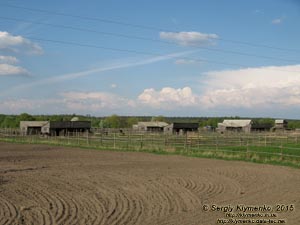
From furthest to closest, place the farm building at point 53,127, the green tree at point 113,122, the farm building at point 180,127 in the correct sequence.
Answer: the green tree at point 113,122, the farm building at point 180,127, the farm building at point 53,127

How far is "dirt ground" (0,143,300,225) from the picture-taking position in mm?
9445

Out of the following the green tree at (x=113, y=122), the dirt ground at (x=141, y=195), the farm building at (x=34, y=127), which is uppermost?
the green tree at (x=113, y=122)

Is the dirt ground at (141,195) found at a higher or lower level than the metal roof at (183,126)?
lower

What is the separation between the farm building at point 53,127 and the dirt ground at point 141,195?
55827mm

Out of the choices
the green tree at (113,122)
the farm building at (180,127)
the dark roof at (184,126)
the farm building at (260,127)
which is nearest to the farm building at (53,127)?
the farm building at (180,127)

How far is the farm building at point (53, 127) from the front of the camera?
73500 millimetres

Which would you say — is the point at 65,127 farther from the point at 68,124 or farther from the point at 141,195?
the point at 141,195

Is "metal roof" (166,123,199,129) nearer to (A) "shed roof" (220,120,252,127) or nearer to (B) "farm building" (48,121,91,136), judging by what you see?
(A) "shed roof" (220,120,252,127)

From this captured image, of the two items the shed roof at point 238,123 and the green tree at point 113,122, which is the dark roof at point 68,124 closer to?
the green tree at point 113,122

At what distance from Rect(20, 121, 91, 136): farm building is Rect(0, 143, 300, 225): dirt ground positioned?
2198 inches

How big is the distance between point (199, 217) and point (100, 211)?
90.0 inches

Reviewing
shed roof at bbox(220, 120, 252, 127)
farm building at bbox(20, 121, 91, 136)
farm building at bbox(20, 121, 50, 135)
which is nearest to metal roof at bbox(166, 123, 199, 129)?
shed roof at bbox(220, 120, 252, 127)

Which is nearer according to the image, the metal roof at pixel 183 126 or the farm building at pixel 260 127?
the metal roof at pixel 183 126

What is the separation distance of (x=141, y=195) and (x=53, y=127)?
63.6 m
